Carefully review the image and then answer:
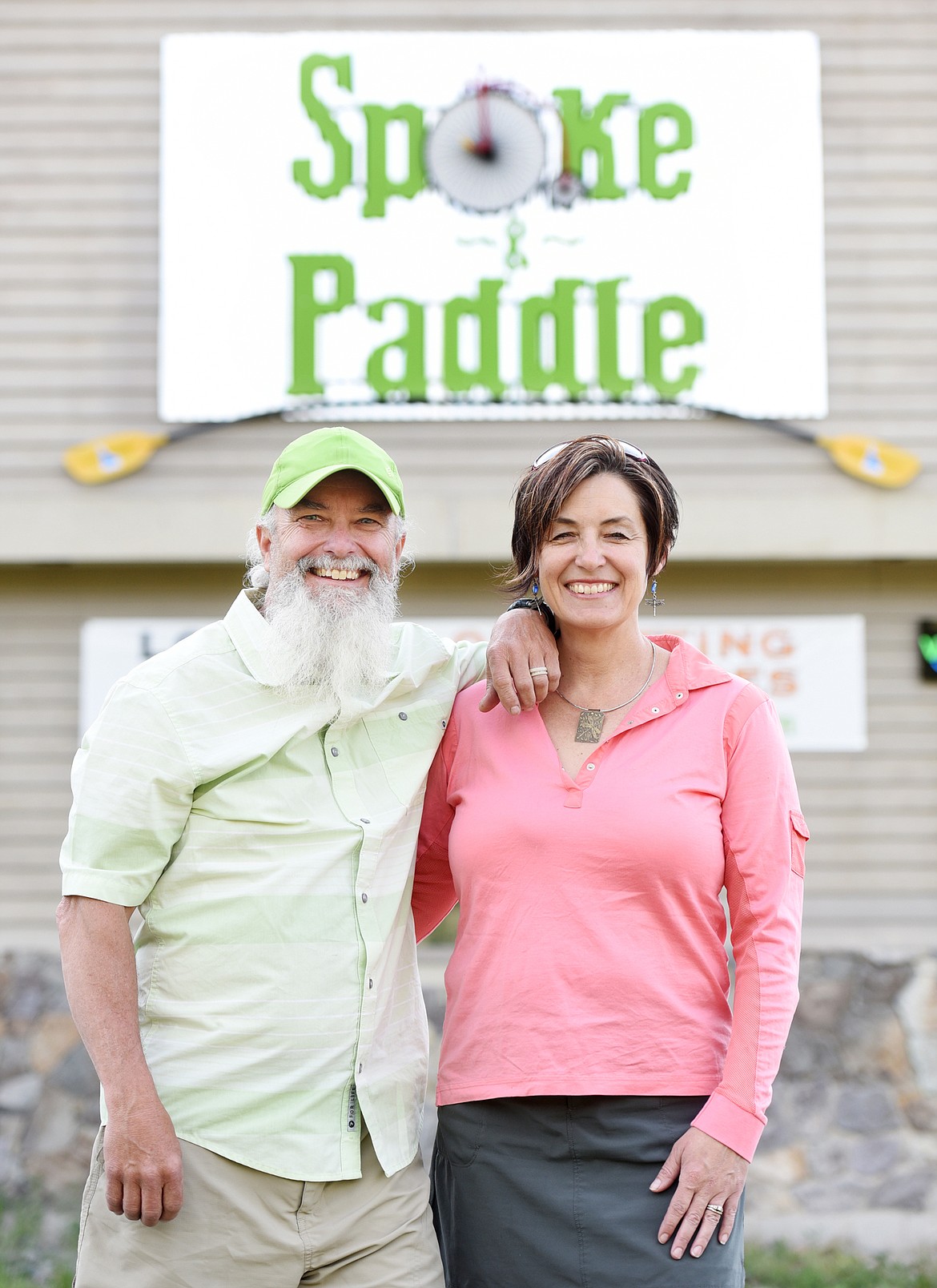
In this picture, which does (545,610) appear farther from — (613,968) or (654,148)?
(654,148)

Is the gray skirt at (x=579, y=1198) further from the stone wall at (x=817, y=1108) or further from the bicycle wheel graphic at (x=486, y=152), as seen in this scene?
the bicycle wheel graphic at (x=486, y=152)

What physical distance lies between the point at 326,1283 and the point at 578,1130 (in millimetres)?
540

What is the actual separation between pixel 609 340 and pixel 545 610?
137 inches

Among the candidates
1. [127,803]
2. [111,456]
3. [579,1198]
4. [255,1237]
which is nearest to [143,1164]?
[255,1237]

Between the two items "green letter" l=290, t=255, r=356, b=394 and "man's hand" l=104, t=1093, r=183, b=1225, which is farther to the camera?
"green letter" l=290, t=255, r=356, b=394

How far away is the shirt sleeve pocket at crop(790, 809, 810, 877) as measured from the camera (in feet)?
7.62

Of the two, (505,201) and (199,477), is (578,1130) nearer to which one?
(199,477)

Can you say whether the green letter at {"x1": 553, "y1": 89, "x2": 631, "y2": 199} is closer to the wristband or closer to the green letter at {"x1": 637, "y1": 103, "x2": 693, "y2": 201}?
the green letter at {"x1": 637, "y1": 103, "x2": 693, "y2": 201}

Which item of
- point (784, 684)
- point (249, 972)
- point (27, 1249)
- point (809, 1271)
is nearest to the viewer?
point (249, 972)

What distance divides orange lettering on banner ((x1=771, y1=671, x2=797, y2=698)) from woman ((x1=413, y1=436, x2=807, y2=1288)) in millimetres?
3612

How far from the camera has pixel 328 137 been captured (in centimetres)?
591

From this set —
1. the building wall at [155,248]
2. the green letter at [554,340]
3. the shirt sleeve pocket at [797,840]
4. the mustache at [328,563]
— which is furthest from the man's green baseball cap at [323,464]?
Result: the green letter at [554,340]

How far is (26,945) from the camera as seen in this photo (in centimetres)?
575

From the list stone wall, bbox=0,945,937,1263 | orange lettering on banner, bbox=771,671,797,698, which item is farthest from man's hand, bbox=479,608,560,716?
orange lettering on banner, bbox=771,671,797,698
